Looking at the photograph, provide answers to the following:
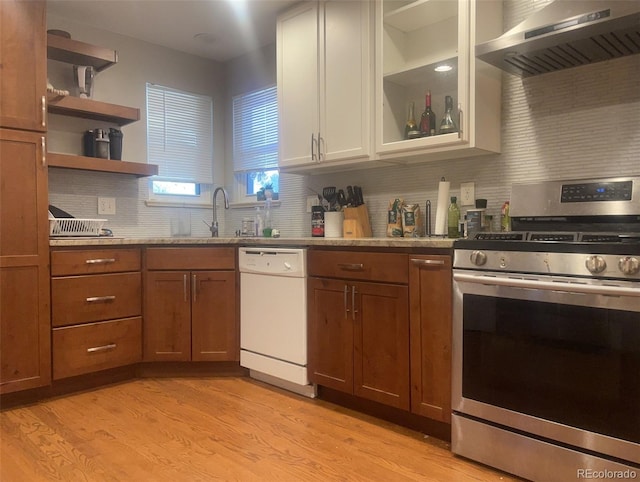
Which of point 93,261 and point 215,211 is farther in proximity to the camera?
point 215,211

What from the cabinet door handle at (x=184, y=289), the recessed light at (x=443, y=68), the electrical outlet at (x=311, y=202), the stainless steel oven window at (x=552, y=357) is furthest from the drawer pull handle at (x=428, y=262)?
the cabinet door handle at (x=184, y=289)

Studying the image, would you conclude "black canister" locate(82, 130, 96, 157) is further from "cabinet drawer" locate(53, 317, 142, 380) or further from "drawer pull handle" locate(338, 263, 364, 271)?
"drawer pull handle" locate(338, 263, 364, 271)

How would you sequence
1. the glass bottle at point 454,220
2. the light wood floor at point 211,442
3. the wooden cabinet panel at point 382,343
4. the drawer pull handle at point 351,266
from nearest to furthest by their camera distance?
1. the light wood floor at point 211,442
2. the wooden cabinet panel at point 382,343
3. the drawer pull handle at point 351,266
4. the glass bottle at point 454,220

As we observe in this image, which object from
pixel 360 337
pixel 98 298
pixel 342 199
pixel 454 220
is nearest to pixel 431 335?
pixel 360 337

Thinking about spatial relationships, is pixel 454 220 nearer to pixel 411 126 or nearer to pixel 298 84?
pixel 411 126

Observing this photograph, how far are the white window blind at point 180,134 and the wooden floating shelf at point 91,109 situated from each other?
0.34 metres

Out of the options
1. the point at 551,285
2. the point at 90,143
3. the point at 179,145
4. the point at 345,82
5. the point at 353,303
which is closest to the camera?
the point at 551,285

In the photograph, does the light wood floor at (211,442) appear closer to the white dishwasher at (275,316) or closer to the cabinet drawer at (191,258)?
the white dishwasher at (275,316)

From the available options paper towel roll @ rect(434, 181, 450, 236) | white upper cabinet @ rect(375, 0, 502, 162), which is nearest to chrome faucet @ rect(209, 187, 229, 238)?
white upper cabinet @ rect(375, 0, 502, 162)

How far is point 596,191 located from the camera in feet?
6.49

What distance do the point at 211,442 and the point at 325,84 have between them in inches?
79.2

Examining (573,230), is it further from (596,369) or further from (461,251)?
(596,369)

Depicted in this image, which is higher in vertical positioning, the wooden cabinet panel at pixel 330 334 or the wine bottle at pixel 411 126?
the wine bottle at pixel 411 126

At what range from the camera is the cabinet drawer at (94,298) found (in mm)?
2693
